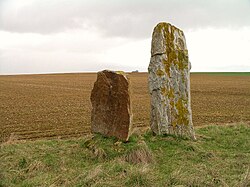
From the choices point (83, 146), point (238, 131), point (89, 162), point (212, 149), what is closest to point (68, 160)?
point (89, 162)

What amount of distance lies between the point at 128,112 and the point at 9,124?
7.90m

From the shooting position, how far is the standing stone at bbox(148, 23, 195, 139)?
10.1 meters

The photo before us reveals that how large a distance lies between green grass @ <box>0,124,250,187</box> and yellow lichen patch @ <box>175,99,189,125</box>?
0.56m

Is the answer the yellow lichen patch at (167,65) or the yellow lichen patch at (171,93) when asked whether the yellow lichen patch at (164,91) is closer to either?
the yellow lichen patch at (171,93)

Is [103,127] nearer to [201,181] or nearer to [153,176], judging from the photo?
[153,176]

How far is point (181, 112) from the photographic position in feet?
33.3

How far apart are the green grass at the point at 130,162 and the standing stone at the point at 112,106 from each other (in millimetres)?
331

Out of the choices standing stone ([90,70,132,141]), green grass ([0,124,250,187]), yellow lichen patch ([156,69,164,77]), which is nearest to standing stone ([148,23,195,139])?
yellow lichen patch ([156,69,164,77])

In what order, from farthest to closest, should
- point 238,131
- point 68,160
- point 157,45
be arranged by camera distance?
point 238,131, point 157,45, point 68,160

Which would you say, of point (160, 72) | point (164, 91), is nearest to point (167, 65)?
point (160, 72)

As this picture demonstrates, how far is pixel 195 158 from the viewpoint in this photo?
8578mm

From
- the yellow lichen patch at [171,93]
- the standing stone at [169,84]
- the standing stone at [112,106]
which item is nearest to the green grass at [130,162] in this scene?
the standing stone at [112,106]

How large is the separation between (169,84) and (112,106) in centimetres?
214

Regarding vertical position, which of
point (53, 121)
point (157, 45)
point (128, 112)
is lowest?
point (53, 121)
